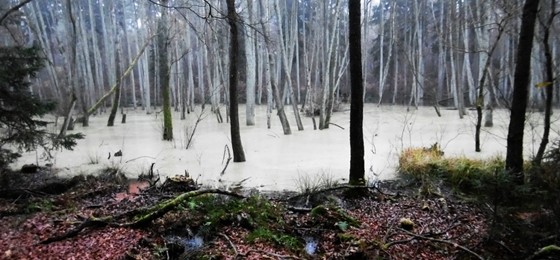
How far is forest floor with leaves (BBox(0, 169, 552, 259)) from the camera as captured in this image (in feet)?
11.4

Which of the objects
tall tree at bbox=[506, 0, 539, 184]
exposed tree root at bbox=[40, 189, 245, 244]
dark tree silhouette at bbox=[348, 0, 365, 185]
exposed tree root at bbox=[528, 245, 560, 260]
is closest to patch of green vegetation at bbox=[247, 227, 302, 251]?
exposed tree root at bbox=[40, 189, 245, 244]

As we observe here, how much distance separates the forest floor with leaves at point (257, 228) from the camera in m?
3.48

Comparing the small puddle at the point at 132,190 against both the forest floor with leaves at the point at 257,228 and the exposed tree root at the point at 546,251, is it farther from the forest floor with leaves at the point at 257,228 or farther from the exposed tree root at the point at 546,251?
the exposed tree root at the point at 546,251

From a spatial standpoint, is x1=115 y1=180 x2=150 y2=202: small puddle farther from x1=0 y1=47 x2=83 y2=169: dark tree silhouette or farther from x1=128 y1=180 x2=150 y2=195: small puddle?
x1=0 y1=47 x2=83 y2=169: dark tree silhouette

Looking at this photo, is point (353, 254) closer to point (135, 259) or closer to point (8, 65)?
point (135, 259)

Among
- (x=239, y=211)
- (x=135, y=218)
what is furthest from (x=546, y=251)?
(x=135, y=218)

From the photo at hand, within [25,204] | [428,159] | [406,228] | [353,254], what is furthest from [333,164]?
[25,204]

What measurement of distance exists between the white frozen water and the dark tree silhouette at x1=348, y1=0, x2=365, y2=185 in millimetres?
1140

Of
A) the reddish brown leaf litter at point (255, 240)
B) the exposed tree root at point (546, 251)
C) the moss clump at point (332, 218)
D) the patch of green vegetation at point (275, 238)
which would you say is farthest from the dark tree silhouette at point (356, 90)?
the exposed tree root at point (546, 251)

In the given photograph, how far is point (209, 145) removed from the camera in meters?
10.4

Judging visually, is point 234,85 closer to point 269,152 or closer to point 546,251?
point 269,152

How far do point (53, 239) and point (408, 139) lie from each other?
9109 millimetres

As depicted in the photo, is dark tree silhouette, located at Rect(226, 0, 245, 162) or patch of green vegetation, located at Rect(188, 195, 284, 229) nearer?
patch of green vegetation, located at Rect(188, 195, 284, 229)

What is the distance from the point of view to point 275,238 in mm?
3865
